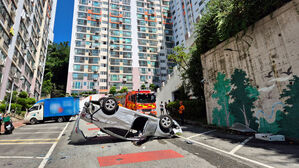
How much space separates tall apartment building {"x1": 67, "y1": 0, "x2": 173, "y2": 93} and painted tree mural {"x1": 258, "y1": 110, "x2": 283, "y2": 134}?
48.8 meters

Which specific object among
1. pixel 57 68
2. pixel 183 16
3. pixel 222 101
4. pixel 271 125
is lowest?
pixel 271 125

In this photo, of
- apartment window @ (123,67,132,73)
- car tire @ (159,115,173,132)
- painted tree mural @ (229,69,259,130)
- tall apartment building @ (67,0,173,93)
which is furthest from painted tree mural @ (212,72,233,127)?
apartment window @ (123,67,132,73)

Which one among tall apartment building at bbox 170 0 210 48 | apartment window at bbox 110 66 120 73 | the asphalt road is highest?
tall apartment building at bbox 170 0 210 48

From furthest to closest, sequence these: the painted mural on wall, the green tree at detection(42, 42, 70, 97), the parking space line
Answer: the green tree at detection(42, 42, 70, 97)
the painted mural on wall
the parking space line

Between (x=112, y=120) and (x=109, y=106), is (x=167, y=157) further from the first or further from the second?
(x=109, y=106)

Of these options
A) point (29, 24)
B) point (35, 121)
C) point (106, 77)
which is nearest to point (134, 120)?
point (35, 121)

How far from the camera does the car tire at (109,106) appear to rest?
20.7 ft

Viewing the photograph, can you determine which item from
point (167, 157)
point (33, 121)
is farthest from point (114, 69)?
point (167, 157)

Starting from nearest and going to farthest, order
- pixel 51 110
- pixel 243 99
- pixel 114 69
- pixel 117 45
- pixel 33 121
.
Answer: pixel 243 99, pixel 33 121, pixel 51 110, pixel 114 69, pixel 117 45

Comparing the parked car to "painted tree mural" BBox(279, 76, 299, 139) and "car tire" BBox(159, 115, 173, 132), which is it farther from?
"painted tree mural" BBox(279, 76, 299, 139)

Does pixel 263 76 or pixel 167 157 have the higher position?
pixel 263 76

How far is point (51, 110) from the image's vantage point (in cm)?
1755

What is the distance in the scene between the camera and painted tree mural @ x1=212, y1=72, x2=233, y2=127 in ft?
31.3

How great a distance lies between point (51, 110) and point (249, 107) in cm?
1956
